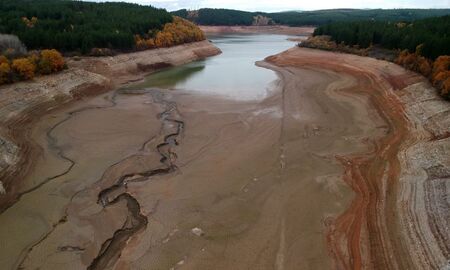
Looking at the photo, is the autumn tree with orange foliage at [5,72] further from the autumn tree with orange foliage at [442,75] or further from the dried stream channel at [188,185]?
the autumn tree with orange foliage at [442,75]

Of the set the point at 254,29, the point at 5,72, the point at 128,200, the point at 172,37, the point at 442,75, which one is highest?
the point at 5,72

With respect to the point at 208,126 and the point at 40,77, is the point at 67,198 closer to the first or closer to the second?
the point at 208,126

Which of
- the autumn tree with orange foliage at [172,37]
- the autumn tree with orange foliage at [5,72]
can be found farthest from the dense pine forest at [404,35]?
the autumn tree with orange foliage at [5,72]

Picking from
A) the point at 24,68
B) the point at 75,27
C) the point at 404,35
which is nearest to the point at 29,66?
the point at 24,68

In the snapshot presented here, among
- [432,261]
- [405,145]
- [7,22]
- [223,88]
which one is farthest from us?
[7,22]

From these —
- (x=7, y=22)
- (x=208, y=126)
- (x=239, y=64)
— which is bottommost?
(x=239, y=64)

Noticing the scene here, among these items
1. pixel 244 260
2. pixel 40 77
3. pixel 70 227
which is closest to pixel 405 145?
pixel 244 260

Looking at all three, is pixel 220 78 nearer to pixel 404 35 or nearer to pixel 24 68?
pixel 24 68

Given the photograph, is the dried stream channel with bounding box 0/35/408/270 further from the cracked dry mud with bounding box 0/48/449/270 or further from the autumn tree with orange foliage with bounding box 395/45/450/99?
the autumn tree with orange foliage with bounding box 395/45/450/99
